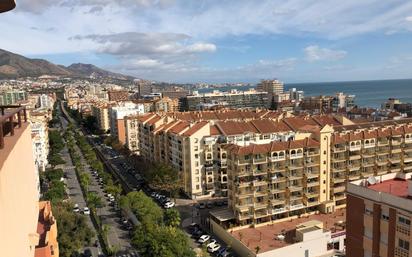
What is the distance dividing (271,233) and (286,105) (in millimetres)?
97865

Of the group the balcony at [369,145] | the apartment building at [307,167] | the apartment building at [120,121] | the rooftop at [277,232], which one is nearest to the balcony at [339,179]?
the apartment building at [307,167]

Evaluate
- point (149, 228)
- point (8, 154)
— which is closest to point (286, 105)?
point (149, 228)

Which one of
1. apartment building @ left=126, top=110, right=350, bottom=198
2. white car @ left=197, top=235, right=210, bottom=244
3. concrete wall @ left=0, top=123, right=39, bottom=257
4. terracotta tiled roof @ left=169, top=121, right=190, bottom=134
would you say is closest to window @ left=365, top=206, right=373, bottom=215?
concrete wall @ left=0, top=123, right=39, bottom=257

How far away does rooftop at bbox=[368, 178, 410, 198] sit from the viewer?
1662cm

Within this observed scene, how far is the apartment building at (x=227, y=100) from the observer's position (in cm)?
13862

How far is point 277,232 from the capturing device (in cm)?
3634

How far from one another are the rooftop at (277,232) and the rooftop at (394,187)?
1578 centimetres

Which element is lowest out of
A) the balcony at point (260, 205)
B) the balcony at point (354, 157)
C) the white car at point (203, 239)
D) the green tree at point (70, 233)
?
the white car at point (203, 239)

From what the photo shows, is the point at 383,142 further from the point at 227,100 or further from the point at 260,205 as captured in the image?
the point at 227,100

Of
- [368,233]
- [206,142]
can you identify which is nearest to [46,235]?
[368,233]

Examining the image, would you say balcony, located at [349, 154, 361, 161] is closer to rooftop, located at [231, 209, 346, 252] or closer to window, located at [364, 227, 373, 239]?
rooftop, located at [231, 209, 346, 252]

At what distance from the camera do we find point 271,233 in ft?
119

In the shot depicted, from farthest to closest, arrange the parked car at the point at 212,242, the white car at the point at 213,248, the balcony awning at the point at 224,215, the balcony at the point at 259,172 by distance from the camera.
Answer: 1. the balcony awning at the point at 224,215
2. the balcony at the point at 259,172
3. the parked car at the point at 212,242
4. the white car at the point at 213,248

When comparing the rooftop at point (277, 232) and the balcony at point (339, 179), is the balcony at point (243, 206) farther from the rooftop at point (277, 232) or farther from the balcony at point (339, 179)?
the balcony at point (339, 179)
